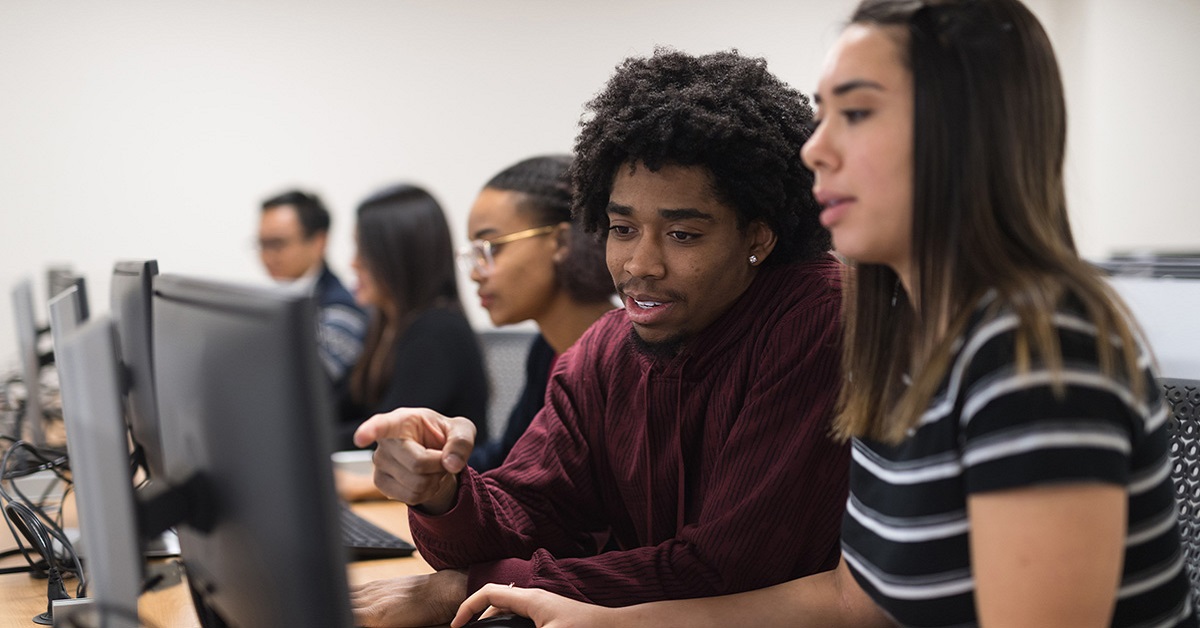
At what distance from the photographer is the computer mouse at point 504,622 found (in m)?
1.09

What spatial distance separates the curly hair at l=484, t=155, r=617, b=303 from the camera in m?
2.02

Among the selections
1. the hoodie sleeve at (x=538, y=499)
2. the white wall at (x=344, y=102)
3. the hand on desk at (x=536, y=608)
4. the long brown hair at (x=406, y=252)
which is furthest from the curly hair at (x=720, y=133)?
the white wall at (x=344, y=102)

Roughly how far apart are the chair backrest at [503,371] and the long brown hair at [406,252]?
17 centimetres

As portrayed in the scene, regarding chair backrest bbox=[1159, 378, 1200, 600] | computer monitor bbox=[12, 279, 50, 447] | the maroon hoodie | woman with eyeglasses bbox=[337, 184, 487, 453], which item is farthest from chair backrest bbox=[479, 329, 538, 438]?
chair backrest bbox=[1159, 378, 1200, 600]

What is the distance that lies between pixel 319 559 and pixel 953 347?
0.49m

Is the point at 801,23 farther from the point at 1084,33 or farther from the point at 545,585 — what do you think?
the point at 545,585

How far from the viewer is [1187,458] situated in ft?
3.83

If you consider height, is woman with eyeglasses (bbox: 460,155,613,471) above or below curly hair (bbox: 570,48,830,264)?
below

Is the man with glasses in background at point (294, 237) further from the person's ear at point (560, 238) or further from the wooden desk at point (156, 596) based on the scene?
the wooden desk at point (156, 596)

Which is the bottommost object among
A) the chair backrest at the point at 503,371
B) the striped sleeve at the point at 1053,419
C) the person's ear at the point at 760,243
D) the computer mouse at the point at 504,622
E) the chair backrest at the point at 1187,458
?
the chair backrest at the point at 503,371

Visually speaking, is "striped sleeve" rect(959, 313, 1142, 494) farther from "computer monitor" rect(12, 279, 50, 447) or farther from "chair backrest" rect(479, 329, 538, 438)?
"chair backrest" rect(479, 329, 538, 438)

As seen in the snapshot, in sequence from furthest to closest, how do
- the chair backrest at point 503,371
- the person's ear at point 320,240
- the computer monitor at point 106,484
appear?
the person's ear at point 320,240 → the chair backrest at point 503,371 → the computer monitor at point 106,484

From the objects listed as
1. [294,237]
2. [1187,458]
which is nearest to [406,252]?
[294,237]

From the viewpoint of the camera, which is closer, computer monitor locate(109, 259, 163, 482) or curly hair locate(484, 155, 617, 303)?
computer monitor locate(109, 259, 163, 482)
